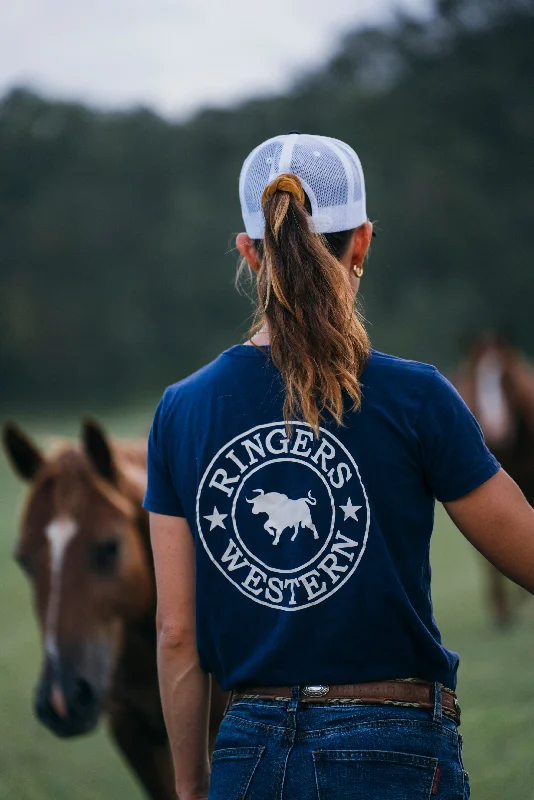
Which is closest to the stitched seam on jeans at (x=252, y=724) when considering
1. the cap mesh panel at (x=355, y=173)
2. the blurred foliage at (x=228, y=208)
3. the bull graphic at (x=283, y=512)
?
the bull graphic at (x=283, y=512)

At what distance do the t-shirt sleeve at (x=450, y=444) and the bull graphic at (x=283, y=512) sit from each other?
0.20 metres

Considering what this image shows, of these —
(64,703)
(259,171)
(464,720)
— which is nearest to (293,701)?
(259,171)

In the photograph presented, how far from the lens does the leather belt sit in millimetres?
1485

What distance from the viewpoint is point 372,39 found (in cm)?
3328

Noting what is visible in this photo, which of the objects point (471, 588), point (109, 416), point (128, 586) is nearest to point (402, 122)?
point (109, 416)

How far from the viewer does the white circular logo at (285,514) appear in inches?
59.4

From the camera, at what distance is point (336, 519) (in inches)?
59.4

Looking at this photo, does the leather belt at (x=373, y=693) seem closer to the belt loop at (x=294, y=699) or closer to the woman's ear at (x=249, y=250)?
the belt loop at (x=294, y=699)

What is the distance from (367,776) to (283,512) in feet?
1.36

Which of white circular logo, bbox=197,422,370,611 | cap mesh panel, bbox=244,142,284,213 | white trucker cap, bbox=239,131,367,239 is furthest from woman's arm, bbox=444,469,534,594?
cap mesh panel, bbox=244,142,284,213

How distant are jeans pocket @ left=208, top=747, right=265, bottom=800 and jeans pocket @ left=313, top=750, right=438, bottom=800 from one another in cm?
11

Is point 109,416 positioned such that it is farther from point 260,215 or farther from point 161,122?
point 260,215

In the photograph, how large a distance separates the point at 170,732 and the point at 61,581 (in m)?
1.49

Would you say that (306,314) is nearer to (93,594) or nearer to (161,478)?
(161,478)
